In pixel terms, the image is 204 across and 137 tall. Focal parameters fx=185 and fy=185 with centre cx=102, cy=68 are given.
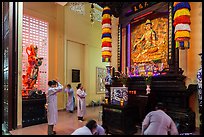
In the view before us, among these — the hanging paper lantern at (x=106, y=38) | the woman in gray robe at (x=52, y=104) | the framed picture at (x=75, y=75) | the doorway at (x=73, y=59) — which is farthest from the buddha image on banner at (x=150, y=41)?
the framed picture at (x=75, y=75)

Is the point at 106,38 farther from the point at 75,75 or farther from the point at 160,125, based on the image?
the point at 75,75

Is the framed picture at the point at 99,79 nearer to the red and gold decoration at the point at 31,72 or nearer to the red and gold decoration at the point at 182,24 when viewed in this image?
the red and gold decoration at the point at 31,72

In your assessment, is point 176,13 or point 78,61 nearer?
point 176,13

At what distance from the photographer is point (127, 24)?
624 cm

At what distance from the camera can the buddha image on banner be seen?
16.8 ft

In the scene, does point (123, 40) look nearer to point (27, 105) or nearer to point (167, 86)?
point (167, 86)

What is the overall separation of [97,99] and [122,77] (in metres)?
6.23

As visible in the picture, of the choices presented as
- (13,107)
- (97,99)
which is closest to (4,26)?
(13,107)

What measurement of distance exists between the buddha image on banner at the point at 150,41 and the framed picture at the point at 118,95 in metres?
1.22

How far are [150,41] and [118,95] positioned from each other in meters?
1.87

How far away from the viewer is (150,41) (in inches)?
215

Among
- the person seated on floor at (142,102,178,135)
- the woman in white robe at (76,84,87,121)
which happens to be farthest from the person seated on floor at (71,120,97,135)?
the woman in white robe at (76,84,87,121)

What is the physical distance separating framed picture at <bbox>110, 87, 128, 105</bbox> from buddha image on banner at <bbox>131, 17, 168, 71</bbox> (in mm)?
1217

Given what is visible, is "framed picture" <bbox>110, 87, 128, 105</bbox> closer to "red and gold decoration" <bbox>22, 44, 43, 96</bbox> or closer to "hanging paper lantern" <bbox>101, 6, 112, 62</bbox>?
"hanging paper lantern" <bbox>101, 6, 112, 62</bbox>
